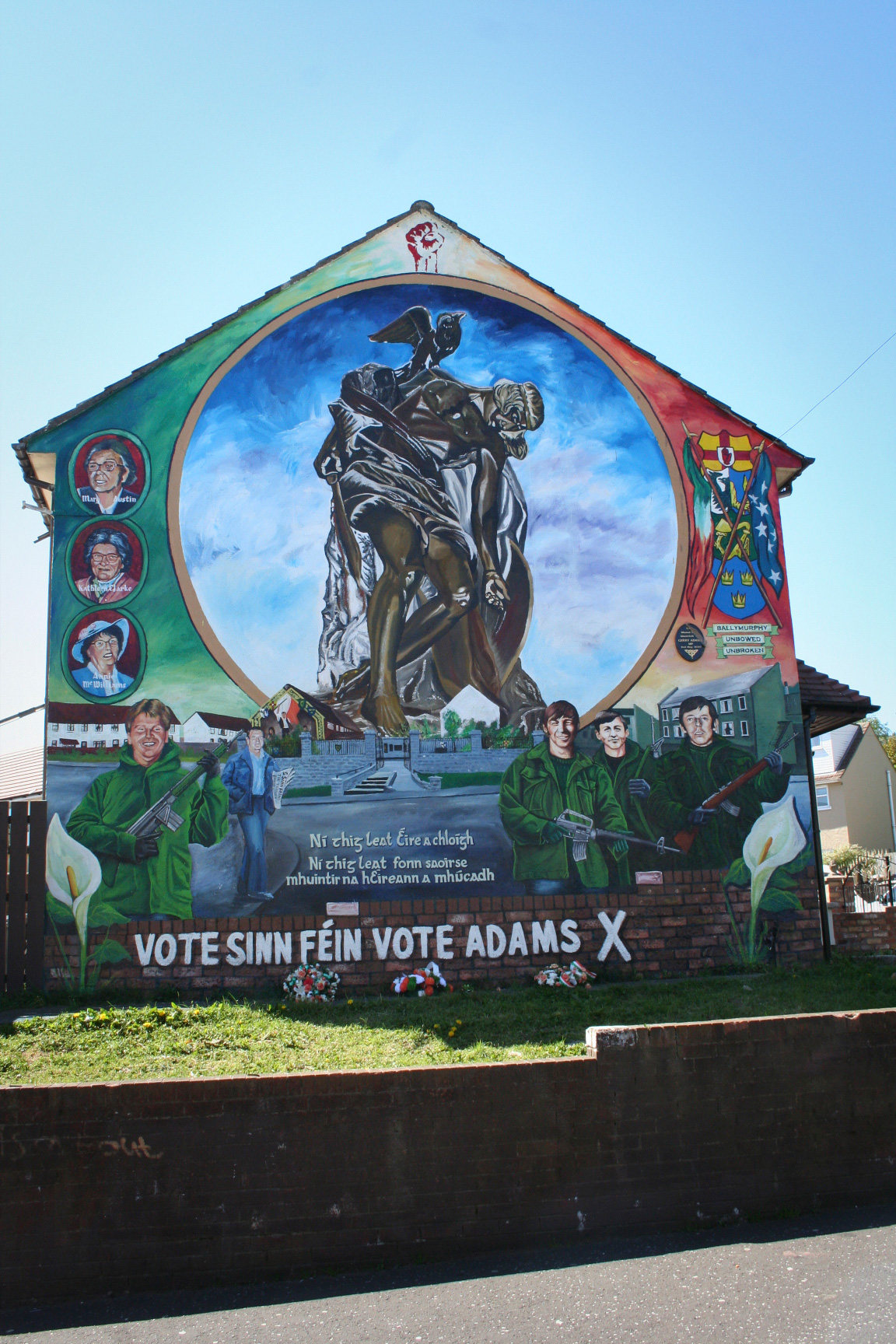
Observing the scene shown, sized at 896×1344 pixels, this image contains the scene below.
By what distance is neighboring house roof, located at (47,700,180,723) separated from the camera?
11.0 metres

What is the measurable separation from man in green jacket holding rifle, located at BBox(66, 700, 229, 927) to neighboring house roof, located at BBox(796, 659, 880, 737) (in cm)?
731

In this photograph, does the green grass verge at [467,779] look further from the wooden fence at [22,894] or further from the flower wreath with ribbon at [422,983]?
the wooden fence at [22,894]

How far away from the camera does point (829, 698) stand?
12430 millimetres

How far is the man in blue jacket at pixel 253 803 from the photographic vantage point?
10922mm

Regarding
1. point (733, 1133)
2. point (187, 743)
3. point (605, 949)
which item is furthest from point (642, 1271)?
point (187, 743)

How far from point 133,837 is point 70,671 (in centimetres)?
202

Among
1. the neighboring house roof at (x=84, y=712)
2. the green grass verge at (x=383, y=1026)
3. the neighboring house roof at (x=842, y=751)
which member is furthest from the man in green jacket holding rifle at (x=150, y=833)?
the neighboring house roof at (x=842, y=751)

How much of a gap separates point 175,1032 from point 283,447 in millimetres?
6775

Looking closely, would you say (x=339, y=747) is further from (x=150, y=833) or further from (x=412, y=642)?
(x=150, y=833)

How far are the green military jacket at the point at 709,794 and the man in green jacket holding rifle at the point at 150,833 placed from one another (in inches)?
201

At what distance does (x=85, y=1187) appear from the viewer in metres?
5.48

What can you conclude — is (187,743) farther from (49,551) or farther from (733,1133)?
(733,1133)

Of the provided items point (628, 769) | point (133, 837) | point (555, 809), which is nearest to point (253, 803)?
point (133, 837)

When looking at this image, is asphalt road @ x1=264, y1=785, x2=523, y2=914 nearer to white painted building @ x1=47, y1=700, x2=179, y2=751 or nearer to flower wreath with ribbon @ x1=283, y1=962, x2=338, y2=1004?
flower wreath with ribbon @ x1=283, y1=962, x2=338, y2=1004
